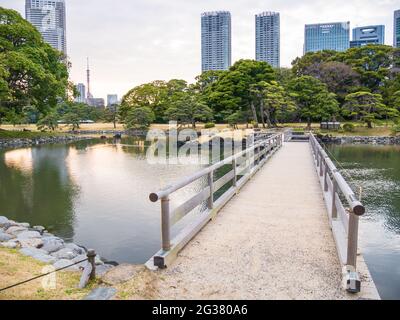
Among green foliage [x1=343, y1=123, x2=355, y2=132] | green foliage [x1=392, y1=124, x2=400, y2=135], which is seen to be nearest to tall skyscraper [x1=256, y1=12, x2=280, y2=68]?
green foliage [x1=343, y1=123, x2=355, y2=132]

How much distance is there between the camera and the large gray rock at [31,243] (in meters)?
7.00

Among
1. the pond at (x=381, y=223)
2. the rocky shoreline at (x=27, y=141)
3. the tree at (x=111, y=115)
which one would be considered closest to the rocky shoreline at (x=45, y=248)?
the pond at (x=381, y=223)

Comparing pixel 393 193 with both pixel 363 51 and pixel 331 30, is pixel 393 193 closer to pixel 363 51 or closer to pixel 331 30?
pixel 363 51


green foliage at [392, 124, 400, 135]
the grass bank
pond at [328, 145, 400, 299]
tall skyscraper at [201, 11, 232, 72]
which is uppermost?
tall skyscraper at [201, 11, 232, 72]

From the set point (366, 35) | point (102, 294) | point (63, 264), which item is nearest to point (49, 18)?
point (63, 264)

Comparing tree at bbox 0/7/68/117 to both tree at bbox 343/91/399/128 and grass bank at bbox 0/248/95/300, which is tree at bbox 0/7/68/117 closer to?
grass bank at bbox 0/248/95/300

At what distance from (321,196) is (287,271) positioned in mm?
3903

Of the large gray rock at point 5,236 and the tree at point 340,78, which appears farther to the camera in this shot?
the tree at point 340,78

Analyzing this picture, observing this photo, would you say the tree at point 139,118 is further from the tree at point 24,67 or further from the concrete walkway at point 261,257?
the concrete walkway at point 261,257

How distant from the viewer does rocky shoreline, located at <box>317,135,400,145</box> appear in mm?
34000

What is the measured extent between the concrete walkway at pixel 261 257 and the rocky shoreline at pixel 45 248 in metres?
2.20

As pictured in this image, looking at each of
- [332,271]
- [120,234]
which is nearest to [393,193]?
→ [120,234]

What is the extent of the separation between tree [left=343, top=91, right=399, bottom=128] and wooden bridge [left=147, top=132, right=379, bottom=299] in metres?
31.9

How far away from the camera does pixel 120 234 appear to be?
855cm
